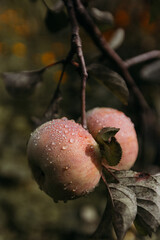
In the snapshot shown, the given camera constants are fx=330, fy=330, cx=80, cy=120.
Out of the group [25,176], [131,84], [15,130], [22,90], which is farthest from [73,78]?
[22,90]

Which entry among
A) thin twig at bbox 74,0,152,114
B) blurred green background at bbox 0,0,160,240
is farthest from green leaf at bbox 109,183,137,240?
blurred green background at bbox 0,0,160,240

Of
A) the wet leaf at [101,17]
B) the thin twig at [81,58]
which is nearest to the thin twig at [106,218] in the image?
the thin twig at [81,58]

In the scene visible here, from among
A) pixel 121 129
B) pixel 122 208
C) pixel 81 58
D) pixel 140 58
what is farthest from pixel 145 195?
pixel 140 58

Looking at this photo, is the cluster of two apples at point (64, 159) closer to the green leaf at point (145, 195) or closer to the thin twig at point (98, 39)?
the green leaf at point (145, 195)

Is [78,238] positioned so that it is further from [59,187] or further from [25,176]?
[59,187]

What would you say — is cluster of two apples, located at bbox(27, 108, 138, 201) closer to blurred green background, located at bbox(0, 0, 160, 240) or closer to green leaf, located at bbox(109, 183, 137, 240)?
green leaf, located at bbox(109, 183, 137, 240)

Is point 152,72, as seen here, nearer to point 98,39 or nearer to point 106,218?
point 98,39
